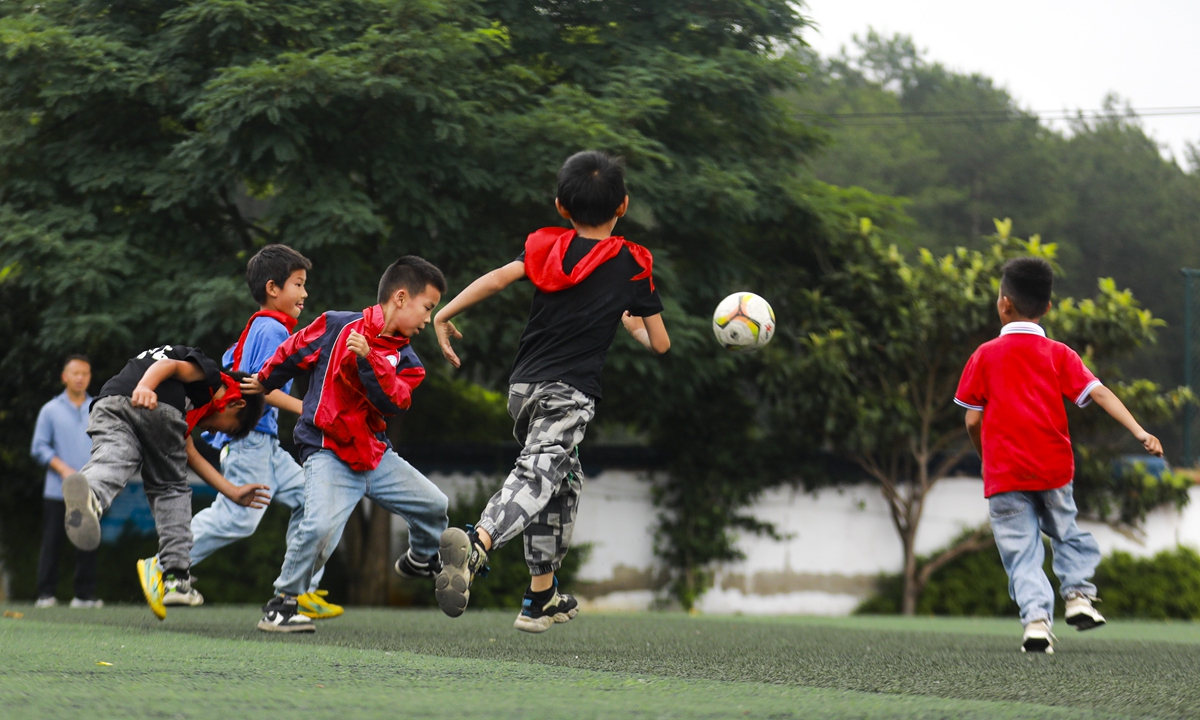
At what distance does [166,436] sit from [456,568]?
6.40 ft

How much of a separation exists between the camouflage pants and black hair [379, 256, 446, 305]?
23.8 inches

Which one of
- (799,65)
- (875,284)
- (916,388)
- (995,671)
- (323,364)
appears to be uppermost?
(799,65)

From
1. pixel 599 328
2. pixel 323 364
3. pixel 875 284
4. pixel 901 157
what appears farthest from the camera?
pixel 901 157

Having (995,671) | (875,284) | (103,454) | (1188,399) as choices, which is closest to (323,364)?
(103,454)

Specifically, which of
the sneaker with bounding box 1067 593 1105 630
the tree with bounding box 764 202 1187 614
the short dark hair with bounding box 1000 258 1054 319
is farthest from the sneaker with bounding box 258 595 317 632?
the tree with bounding box 764 202 1187 614

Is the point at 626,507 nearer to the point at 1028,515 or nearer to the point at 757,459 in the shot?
the point at 757,459

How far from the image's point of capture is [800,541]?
12.8 m

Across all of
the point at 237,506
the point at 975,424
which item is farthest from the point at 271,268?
the point at 975,424

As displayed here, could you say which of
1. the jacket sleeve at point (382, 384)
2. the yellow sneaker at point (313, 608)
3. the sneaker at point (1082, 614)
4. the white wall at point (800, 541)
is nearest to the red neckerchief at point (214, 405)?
the jacket sleeve at point (382, 384)

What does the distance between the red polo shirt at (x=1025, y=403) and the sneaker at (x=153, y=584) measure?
339cm

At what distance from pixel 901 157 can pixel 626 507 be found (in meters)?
28.8

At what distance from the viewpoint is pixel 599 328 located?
14.6ft

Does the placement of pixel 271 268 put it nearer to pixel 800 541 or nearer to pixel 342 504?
pixel 342 504

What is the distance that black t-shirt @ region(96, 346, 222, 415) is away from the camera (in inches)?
201
